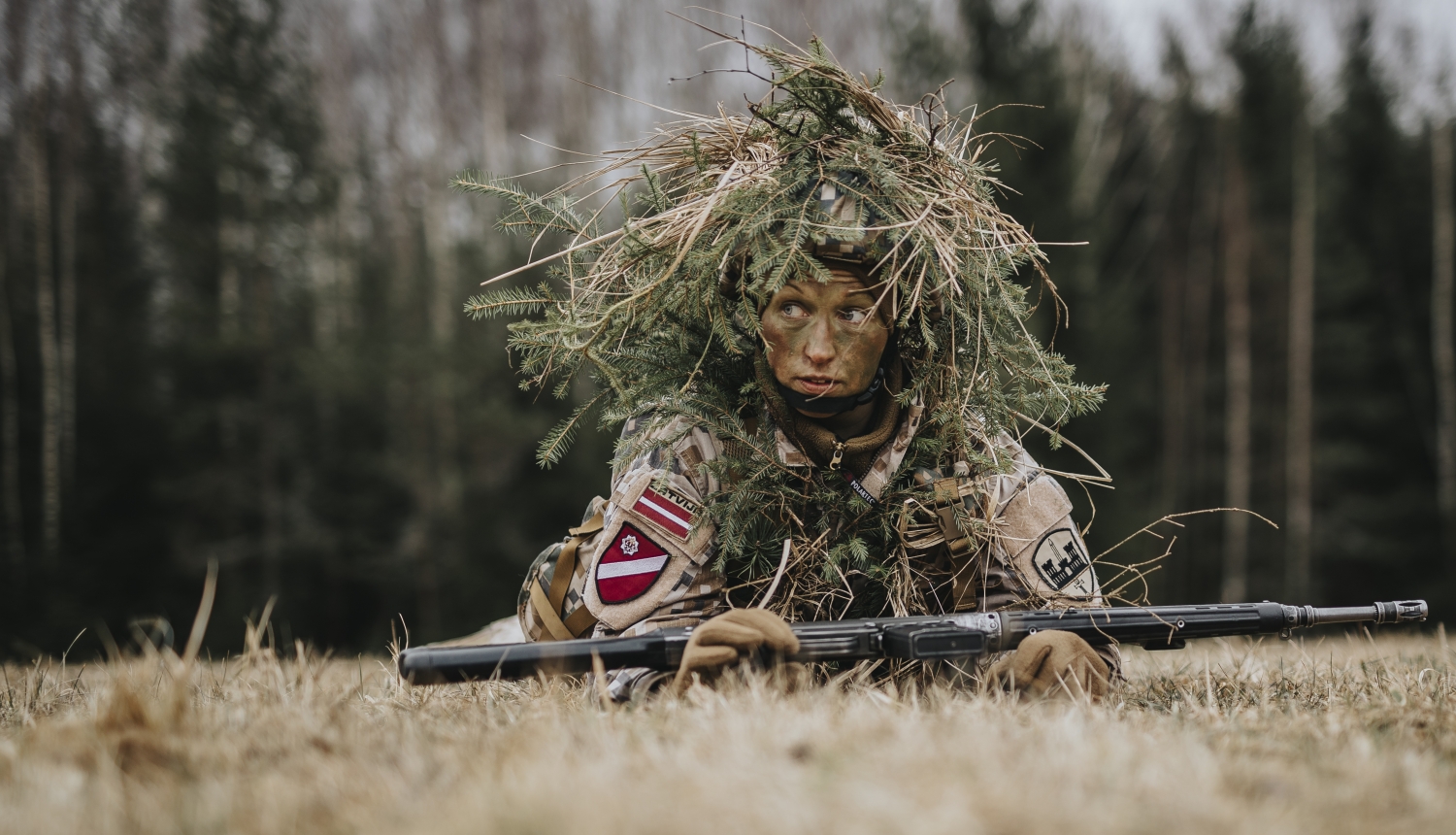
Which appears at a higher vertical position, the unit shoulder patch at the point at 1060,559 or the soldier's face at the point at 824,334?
the soldier's face at the point at 824,334

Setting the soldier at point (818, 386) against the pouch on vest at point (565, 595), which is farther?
the pouch on vest at point (565, 595)

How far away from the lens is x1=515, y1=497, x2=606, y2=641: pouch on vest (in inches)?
129

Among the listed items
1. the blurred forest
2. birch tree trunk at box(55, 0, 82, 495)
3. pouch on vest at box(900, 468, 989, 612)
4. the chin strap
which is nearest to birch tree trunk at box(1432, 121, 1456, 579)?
the blurred forest

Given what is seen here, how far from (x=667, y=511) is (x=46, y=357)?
42.3 ft

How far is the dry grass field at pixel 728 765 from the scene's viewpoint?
4.53ft

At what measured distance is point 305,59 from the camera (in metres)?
15.1

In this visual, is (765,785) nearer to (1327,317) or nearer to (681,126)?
(681,126)

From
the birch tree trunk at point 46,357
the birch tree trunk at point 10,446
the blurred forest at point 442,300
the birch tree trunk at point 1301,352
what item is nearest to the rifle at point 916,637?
the blurred forest at point 442,300

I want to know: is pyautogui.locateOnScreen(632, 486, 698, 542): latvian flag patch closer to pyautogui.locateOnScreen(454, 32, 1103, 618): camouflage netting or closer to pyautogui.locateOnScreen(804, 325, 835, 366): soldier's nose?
pyautogui.locateOnScreen(454, 32, 1103, 618): camouflage netting

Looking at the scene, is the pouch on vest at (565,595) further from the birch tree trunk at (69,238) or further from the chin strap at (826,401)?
the birch tree trunk at (69,238)

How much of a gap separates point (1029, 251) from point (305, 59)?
50.3 feet

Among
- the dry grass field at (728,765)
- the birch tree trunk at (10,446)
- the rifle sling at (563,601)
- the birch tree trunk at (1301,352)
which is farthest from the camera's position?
the birch tree trunk at (1301,352)

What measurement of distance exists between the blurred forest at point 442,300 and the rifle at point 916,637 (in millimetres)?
8586

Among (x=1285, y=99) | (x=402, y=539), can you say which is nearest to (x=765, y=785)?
(x=402, y=539)
